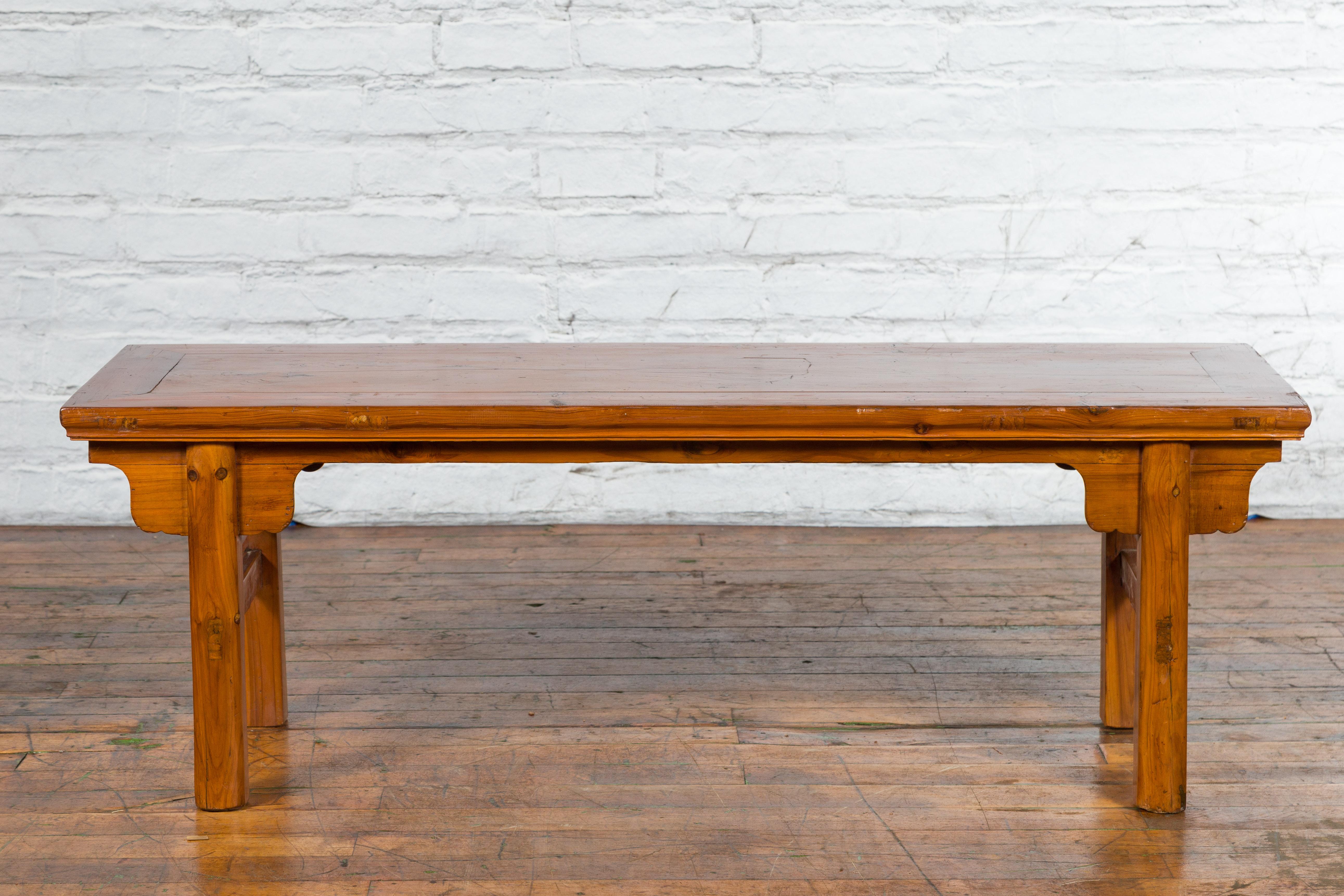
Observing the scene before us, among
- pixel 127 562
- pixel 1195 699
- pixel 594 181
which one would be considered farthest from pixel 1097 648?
pixel 127 562

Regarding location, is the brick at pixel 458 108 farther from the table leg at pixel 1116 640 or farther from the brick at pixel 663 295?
the table leg at pixel 1116 640

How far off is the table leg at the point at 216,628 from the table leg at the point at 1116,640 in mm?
1310

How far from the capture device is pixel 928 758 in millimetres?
2168

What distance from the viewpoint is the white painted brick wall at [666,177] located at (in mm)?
3418

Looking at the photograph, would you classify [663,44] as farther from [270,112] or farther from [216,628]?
[216,628]

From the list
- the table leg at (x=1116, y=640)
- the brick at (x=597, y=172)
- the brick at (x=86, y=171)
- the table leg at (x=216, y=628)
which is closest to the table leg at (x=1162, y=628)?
the table leg at (x=1116, y=640)

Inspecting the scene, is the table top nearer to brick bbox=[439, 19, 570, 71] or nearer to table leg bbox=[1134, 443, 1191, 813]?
table leg bbox=[1134, 443, 1191, 813]

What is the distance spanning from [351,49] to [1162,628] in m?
2.42

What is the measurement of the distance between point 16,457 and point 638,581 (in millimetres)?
1675

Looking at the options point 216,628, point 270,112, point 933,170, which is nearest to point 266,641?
point 216,628

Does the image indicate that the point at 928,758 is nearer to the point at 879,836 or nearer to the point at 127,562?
the point at 879,836

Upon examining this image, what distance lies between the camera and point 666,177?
11.4ft

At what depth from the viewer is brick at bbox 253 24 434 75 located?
11.2 ft

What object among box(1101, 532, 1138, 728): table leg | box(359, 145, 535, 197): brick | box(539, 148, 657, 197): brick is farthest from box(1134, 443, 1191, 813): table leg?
box(359, 145, 535, 197): brick
